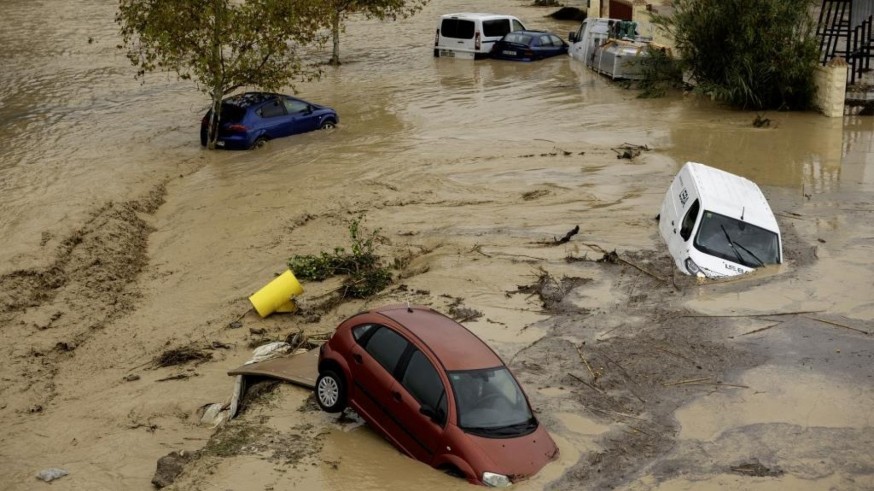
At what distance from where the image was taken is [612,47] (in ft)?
104

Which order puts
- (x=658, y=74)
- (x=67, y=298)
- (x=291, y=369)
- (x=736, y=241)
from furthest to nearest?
(x=658, y=74), (x=67, y=298), (x=736, y=241), (x=291, y=369)

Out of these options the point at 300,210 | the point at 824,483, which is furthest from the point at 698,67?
the point at 824,483

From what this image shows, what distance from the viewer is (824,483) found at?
10.0 metres

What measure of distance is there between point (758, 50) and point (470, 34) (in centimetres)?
1136

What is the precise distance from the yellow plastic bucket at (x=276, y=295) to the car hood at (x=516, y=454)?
5.35 m

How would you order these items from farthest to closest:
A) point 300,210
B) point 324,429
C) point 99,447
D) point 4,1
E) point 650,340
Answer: point 4,1 → point 300,210 → point 650,340 → point 99,447 → point 324,429

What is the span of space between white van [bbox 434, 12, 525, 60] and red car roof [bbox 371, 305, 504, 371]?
998 inches

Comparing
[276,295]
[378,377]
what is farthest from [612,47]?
[378,377]

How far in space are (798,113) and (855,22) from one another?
138 inches

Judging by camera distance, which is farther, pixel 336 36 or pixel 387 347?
pixel 336 36

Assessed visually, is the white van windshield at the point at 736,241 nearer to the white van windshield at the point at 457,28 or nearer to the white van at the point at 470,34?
the white van at the point at 470,34

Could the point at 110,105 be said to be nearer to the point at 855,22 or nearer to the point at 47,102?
the point at 47,102

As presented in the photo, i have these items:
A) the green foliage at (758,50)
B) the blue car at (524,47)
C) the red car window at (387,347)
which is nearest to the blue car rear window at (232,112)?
the green foliage at (758,50)

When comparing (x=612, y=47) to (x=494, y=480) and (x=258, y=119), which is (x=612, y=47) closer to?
(x=258, y=119)
